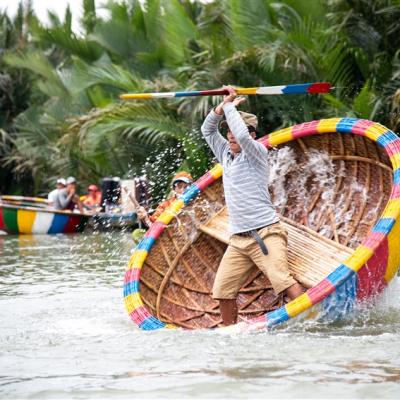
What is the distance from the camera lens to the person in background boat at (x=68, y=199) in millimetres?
Result: 16906

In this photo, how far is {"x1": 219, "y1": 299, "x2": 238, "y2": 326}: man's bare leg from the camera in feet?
20.1

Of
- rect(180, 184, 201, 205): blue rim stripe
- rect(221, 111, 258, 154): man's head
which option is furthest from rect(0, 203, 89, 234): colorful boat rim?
rect(221, 111, 258, 154): man's head

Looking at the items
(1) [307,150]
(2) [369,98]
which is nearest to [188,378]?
(1) [307,150]

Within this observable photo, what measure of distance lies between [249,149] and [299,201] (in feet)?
5.76

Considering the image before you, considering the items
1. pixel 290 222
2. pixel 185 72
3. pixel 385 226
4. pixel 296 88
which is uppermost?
pixel 185 72

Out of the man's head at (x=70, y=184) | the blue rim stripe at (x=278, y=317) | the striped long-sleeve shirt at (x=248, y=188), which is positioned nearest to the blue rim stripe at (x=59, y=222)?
the man's head at (x=70, y=184)

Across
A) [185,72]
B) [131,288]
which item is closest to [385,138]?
[131,288]

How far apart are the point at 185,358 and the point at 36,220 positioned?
37.2 feet

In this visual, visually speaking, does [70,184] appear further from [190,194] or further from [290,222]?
[290,222]

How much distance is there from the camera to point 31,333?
645 centimetres

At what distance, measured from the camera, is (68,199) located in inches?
669

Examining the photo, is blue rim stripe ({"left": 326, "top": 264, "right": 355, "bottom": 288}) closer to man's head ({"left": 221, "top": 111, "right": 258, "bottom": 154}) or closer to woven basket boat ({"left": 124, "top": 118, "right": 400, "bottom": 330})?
woven basket boat ({"left": 124, "top": 118, "right": 400, "bottom": 330})

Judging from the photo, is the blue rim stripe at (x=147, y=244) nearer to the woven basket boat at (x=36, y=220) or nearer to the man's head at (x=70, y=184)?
the woven basket boat at (x=36, y=220)

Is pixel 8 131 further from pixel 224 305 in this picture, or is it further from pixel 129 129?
pixel 224 305
